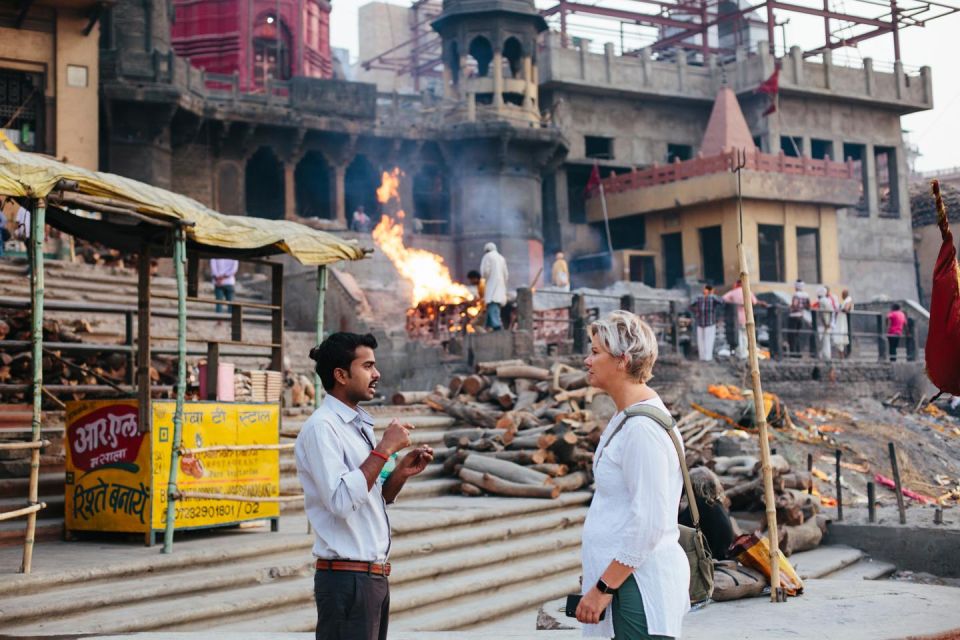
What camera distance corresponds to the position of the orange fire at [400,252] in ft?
97.9

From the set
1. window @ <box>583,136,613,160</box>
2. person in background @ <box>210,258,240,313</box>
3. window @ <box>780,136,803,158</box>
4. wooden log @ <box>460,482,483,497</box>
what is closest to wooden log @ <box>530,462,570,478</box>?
wooden log @ <box>460,482,483,497</box>

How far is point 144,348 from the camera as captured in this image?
8445 mm

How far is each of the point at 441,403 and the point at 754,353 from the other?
24.2 feet

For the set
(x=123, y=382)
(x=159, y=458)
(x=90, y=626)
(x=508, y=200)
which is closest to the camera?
(x=90, y=626)

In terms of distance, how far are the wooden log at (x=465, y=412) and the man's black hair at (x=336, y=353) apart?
9543 millimetres

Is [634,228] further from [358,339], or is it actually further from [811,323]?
[358,339]

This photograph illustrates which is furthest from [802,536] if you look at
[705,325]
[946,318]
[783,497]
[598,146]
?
[598,146]

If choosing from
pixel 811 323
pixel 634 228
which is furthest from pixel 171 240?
pixel 634 228

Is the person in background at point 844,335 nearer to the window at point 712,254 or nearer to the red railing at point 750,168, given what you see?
the red railing at point 750,168

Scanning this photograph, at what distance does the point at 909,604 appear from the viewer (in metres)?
7.31

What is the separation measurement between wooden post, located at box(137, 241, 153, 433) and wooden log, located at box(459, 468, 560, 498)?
14.3ft

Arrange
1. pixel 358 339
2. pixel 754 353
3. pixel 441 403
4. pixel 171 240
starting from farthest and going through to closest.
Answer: pixel 441 403
pixel 171 240
pixel 754 353
pixel 358 339

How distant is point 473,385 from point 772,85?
84.4 ft

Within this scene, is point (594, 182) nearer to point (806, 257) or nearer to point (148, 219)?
point (806, 257)
